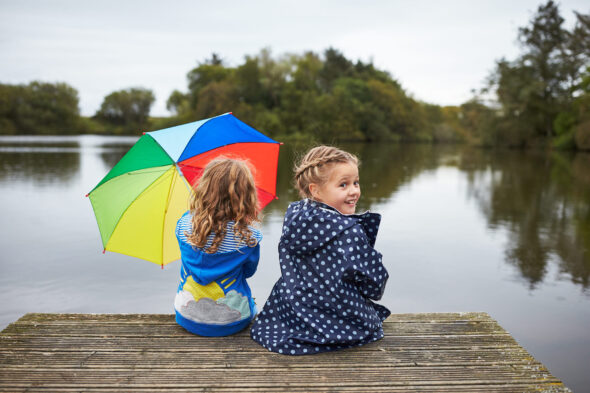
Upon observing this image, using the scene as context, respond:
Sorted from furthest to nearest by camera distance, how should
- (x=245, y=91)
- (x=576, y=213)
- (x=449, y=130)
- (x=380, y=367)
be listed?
(x=449, y=130) → (x=245, y=91) → (x=576, y=213) → (x=380, y=367)

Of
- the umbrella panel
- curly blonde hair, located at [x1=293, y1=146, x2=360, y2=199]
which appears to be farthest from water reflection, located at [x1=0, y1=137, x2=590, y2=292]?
the umbrella panel

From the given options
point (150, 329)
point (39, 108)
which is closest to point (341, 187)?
point (150, 329)

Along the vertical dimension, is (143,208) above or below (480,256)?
above

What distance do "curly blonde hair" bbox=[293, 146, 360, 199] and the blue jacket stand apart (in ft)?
1.38

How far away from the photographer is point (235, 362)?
2.27m

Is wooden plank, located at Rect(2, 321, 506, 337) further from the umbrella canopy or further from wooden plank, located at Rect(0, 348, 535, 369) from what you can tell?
the umbrella canopy

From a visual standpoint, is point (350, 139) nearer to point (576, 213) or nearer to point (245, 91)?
point (245, 91)

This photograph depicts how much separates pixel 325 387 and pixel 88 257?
16.6 feet

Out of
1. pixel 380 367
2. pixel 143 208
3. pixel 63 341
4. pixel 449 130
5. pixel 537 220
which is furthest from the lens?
pixel 449 130

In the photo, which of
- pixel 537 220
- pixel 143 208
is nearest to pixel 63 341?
pixel 143 208

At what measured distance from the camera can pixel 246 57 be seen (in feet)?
160

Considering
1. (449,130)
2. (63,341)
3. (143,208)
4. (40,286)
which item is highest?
(449,130)

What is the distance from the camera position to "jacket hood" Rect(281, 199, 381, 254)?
2311 mm

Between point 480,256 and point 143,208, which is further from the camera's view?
point 480,256
